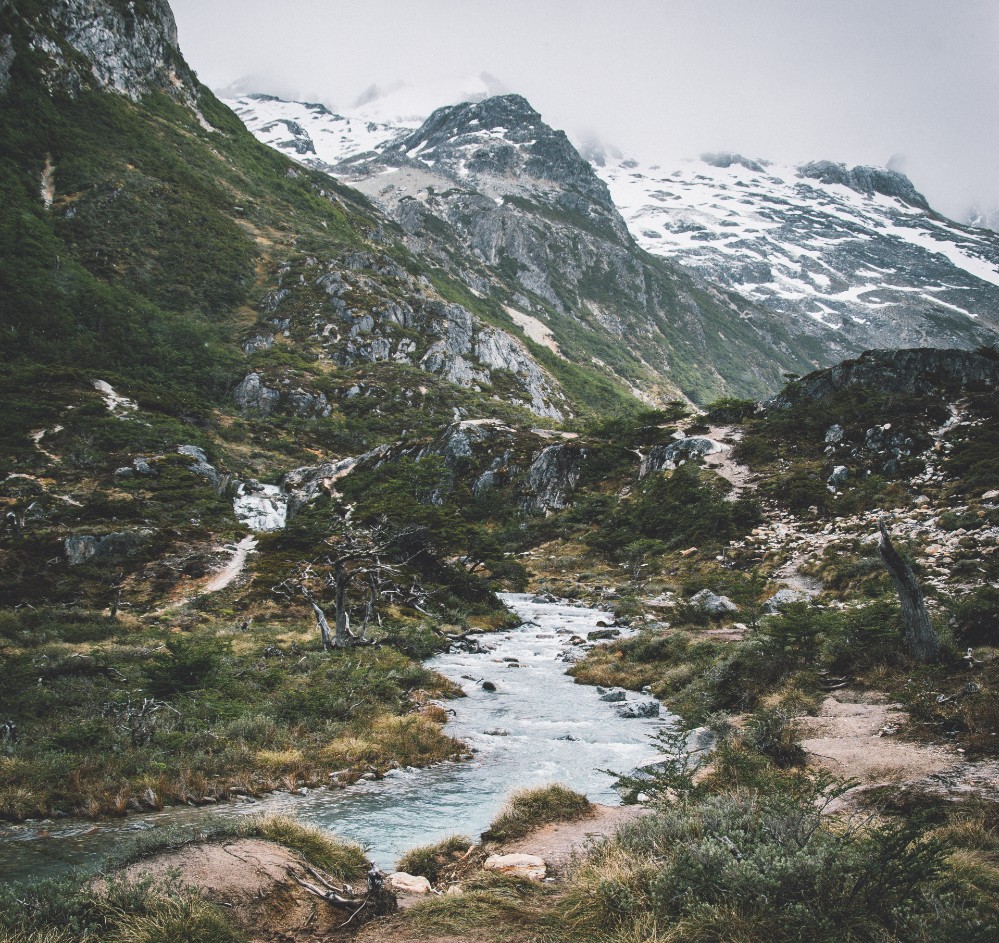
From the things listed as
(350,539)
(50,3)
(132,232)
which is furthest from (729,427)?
(50,3)

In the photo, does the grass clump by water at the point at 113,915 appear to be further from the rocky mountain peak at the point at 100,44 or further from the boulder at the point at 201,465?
the rocky mountain peak at the point at 100,44

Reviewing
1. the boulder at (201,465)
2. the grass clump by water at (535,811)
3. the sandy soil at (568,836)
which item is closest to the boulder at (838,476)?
the sandy soil at (568,836)

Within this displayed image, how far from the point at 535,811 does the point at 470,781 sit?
8.94ft

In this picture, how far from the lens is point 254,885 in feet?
18.9

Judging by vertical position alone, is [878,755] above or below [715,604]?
above

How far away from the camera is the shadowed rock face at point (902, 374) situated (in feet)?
169

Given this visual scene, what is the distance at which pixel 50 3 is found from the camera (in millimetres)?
125688

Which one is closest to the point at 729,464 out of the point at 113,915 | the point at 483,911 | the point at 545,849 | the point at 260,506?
the point at 260,506

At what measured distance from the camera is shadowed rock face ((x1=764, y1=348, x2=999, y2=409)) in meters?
51.7

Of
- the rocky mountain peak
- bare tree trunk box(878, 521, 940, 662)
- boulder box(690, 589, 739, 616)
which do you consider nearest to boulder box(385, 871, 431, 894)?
bare tree trunk box(878, 521, 940, 662)

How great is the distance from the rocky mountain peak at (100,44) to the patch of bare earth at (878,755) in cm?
16274

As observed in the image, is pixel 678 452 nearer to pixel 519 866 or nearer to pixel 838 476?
pixel 838 476

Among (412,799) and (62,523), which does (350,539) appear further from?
(62,523)

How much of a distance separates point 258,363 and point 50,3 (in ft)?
360
